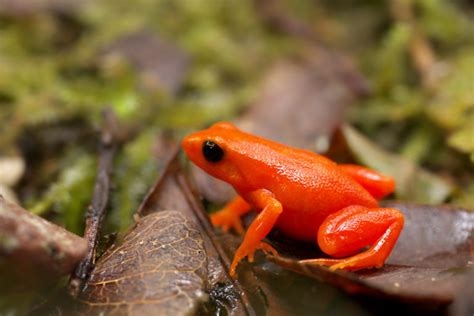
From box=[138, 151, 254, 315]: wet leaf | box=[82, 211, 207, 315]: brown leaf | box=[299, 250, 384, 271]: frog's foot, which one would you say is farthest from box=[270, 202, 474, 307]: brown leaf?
box=[82, 211, 207, 315]: brown leaf

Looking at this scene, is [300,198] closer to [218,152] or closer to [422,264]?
[218,152]

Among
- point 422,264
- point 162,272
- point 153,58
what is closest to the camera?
point 162,272

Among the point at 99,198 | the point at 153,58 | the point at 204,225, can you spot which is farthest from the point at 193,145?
the point at 153,58

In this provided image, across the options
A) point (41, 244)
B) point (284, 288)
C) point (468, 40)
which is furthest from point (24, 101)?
point (468, 40)

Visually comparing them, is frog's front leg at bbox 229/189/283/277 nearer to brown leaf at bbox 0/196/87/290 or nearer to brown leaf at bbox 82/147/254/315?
brown leaf at bbox 82/147/254/315

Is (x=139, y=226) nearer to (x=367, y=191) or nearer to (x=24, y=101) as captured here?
(x=367, y=191)
